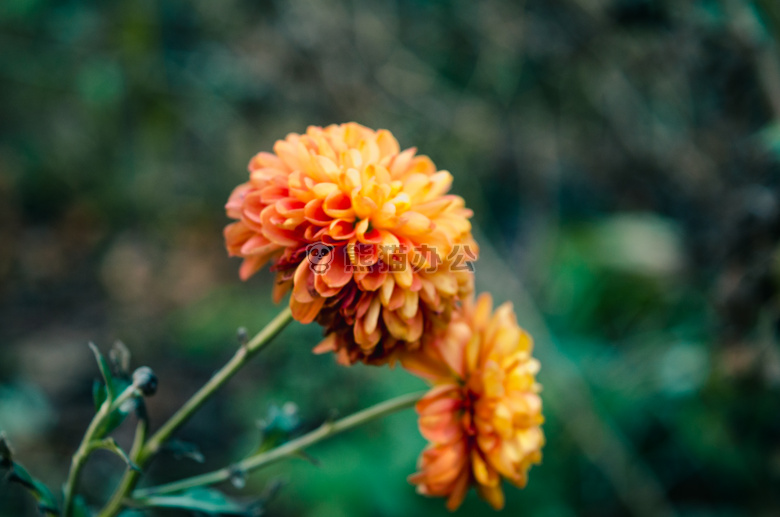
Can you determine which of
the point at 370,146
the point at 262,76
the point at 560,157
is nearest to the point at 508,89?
the point at 560,157

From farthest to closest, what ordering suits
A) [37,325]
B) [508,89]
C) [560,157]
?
[560,157]
[508,89]
[37,325]

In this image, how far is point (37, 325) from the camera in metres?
2.79

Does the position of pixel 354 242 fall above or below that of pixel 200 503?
above

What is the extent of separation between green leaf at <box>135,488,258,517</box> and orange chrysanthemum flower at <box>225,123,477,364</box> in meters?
0.30

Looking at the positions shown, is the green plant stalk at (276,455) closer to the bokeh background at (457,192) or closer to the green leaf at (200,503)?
the green leaf at (200,503)

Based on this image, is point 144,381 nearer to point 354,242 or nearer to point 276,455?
point 276,455

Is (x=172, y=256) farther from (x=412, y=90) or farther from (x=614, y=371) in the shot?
(x=614, y=371)

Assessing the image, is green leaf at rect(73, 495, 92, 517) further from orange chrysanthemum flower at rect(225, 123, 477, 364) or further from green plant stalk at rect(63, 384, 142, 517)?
orange chrysanthemum flower at rect(225, 123, 477, 364)

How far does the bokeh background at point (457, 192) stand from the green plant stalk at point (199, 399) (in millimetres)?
491

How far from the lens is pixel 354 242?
0.76 m

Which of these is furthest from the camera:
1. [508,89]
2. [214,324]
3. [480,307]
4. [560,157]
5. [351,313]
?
[560,157]

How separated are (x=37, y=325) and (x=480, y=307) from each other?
274 cm

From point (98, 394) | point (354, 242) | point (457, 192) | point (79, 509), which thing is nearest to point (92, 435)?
point (98, 394)

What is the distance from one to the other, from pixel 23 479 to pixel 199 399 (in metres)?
0.25
